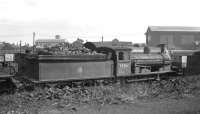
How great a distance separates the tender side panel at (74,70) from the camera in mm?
11820

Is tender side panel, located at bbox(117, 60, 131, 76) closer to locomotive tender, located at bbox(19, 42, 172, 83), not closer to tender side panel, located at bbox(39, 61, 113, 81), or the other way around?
locomotive tender, located at bbox(19, 42, 172, 83)

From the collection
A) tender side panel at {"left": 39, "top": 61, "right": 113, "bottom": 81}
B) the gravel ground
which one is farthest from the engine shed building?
the gravel ground

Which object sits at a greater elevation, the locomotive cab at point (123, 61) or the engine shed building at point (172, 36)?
the engine shed building at point (172, 36)

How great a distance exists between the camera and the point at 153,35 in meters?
65.8

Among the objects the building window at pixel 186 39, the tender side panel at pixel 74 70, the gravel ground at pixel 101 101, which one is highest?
the building window at pixel 186 39

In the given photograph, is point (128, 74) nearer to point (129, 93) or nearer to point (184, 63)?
point (129, 93)

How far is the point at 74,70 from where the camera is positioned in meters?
12.8

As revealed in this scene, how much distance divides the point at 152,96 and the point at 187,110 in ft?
9.66

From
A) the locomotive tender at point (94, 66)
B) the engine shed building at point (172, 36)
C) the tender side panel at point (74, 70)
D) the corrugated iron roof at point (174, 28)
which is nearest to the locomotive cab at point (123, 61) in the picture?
the locomotive tender at point (94, 66)

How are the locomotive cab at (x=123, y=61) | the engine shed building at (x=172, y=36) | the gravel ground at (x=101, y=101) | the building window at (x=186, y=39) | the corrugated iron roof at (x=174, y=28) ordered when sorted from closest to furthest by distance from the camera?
the gravel ground at (x=101, y=101) < the locomotive cab at (x=123, y=61) < the engine shed building at (x=172, y=36) < the building window at (x=186, y=39) < the corrugated iron roof at (x=174, y=28)

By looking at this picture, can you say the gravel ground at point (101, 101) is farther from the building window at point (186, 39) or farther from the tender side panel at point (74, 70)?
the building window at point (186, 39)

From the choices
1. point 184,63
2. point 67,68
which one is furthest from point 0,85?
point 184,63

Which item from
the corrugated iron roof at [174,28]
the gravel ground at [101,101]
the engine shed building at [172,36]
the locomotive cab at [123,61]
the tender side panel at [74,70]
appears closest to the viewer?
the gravel ground at [101,101]

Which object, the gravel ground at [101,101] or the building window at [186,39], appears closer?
the gravel ground at [101,101]
